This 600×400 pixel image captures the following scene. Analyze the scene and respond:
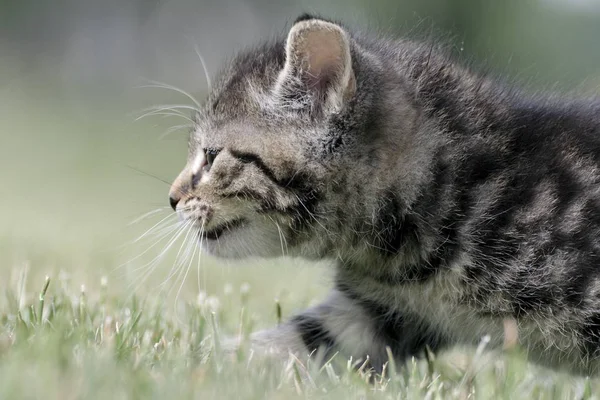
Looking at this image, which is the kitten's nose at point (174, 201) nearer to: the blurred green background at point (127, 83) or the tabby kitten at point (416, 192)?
the tabby kitten at point (416, 192)

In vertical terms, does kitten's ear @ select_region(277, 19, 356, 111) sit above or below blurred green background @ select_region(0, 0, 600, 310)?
above

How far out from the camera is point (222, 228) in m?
2.70

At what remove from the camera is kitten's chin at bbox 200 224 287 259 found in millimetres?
2664

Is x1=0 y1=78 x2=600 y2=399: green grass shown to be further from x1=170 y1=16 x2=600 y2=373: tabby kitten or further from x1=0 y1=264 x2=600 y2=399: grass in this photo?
x1=170 y1=16 x2=600 y2=373: tabby kitten

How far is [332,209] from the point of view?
8.51ft

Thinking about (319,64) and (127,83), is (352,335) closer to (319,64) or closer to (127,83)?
(319,64)

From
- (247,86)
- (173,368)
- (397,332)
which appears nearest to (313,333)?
(397,332)

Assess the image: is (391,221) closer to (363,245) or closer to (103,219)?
(363,245)

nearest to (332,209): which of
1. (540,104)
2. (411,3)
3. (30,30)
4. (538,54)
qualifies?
(540,104)

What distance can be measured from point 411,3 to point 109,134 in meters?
6.52

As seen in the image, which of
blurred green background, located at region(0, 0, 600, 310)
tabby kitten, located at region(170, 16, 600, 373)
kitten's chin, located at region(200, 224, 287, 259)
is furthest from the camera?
blurred green background, located at region(0, 0, 600, 310)

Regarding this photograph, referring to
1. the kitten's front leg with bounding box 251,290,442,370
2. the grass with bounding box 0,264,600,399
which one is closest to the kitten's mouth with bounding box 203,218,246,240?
the grass with bounding box 0,264,600,399

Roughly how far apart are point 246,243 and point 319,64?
2.03 feet

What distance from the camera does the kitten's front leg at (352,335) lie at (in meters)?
2.82
